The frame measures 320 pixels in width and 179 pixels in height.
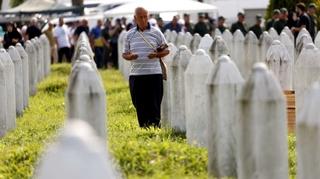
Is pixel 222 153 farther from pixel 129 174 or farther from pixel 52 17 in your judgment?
pixel 52 17

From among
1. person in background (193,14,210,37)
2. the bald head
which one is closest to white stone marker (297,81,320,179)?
the bald head

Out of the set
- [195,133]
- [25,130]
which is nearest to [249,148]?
[195,133]

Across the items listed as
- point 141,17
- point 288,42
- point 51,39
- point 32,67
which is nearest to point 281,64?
point 288,42

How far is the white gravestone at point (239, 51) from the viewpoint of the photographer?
2165cm

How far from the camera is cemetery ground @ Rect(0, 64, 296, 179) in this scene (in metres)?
8.52

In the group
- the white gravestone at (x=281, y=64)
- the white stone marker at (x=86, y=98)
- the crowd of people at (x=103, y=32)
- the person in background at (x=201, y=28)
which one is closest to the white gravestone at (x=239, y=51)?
the white gravestone at (x=281, y=64)

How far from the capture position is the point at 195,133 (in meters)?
10.0

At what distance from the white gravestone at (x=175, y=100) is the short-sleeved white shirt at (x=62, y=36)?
21.7 m

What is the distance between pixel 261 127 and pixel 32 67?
14557mm

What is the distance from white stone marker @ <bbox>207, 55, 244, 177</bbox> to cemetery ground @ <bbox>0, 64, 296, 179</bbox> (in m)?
0.21

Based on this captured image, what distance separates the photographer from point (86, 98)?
752 centimetres

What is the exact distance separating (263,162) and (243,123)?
11.8 inches

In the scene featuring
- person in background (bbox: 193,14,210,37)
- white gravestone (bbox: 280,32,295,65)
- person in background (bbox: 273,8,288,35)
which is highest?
white gravestone (bbox: 280,32,295,65)

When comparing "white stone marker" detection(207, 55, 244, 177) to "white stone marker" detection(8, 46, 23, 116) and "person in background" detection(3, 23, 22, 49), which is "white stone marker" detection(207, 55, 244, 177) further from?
"person in background" detection(3, 23, 22, 49)
